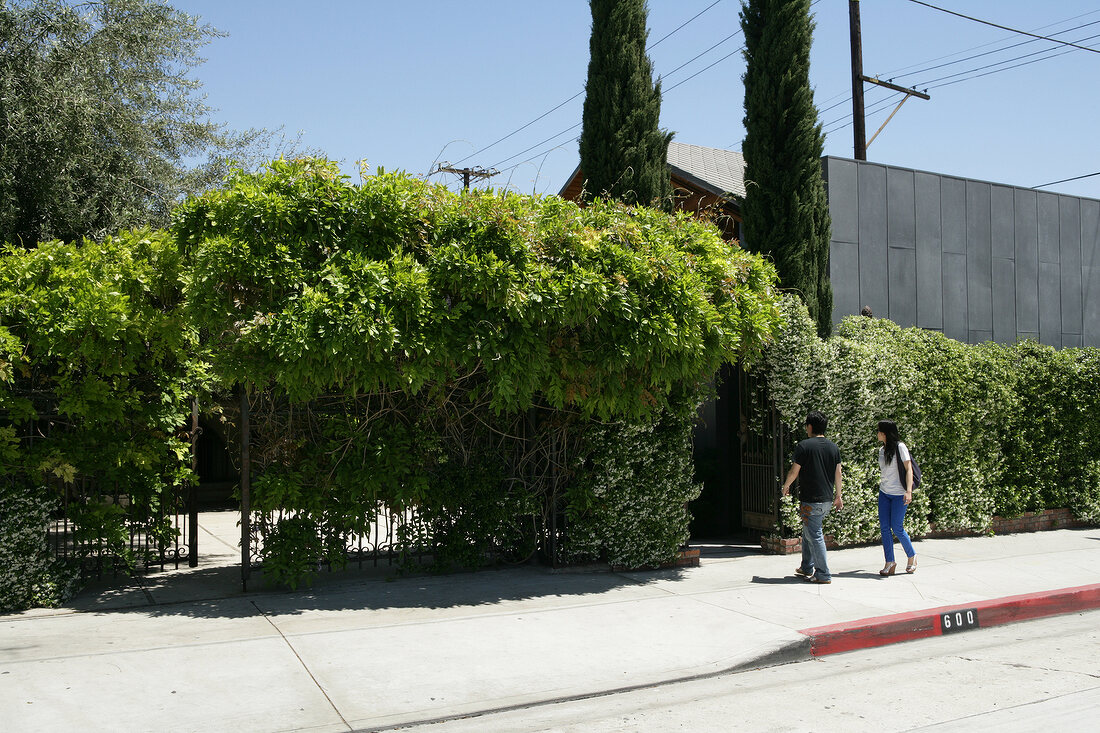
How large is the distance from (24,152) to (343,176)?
7.03 metres

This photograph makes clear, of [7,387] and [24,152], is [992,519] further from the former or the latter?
[24,152]

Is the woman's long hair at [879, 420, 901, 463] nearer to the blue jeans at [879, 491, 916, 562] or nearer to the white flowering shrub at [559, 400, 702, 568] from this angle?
the blue jeans at [879, 491, 916, 562]

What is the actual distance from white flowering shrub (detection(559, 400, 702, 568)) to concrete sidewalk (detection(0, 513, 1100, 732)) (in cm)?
32

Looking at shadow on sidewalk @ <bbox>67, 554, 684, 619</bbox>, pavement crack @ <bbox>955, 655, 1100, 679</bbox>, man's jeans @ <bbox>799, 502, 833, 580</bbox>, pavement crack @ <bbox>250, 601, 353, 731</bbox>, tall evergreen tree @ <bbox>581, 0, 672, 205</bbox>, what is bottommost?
pavement crack @ <bbox>955, 655, 1100, 679</bbox>

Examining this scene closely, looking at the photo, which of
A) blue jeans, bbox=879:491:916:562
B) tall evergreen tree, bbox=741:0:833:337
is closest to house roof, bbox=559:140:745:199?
tall evergreen tree, bbox=741:0:833:337

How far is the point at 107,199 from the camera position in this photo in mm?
13031

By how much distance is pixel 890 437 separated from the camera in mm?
10031

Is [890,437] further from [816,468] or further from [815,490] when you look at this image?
[815,490]

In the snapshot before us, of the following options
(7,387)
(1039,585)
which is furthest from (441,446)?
(1039,585)

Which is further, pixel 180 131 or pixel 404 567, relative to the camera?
pixel 180 131

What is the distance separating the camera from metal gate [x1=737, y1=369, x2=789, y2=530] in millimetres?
11305

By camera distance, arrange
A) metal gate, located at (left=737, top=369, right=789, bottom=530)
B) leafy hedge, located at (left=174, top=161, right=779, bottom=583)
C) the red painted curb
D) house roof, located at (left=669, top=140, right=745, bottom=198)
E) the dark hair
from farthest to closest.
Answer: house roof, located at (left=669, top=140, right=745, bottom=198), metal gate, located at (left=737, top=369, right=789, bottom=530), the dark hair, leafy hedge, located at (left=174, top=161, right=779, bottom=583), the red painted curb

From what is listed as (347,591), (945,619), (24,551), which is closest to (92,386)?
(24,551)

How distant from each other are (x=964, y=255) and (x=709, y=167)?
5.37 m
